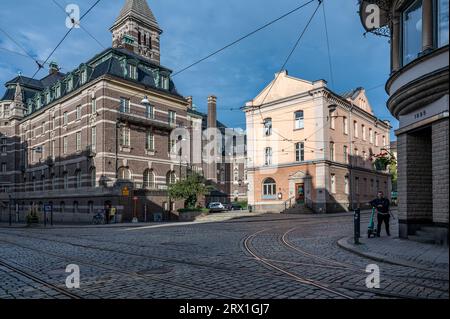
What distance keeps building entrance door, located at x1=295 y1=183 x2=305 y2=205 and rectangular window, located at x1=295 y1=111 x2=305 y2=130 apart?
18.7 ft

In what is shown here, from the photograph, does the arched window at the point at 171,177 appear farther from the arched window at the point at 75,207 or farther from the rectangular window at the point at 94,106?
the rectangular window at the point at 94,106

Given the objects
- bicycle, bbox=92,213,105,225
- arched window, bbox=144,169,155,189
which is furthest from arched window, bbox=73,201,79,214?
arched window, bbox=144,169,155,189

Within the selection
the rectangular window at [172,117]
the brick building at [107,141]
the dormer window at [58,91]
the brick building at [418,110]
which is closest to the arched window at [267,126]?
the brick building at [107,141]

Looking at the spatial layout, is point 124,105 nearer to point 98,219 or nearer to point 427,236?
point 98,219

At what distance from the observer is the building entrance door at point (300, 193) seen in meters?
35.3

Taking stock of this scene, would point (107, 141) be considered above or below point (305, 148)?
above

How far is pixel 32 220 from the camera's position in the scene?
31.4 metres

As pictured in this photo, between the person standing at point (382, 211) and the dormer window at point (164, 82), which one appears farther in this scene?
the dormer window at point (164, 82)

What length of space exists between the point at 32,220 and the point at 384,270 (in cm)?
3113

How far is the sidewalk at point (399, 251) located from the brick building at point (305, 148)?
881 inches

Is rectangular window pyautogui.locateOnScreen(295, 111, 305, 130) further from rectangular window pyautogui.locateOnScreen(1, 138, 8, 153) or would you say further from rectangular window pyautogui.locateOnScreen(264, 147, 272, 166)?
rectangular window pyautogui.locateOnScreen(1, 138, 8, 153)

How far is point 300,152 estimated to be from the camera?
36.2 metres

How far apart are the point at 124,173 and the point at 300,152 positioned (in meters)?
17.2

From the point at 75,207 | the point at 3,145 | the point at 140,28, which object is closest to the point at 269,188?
the point at 75,207
